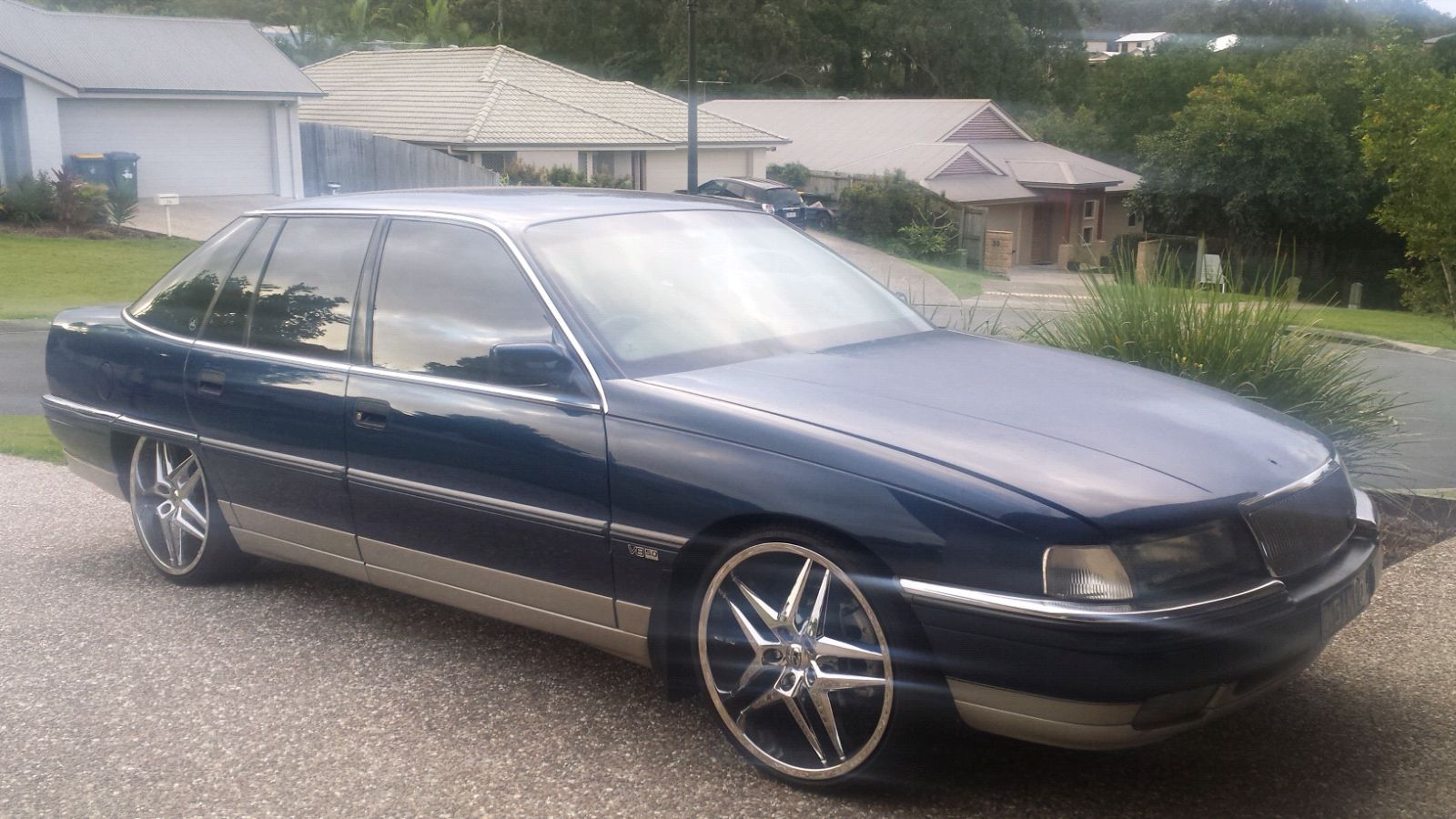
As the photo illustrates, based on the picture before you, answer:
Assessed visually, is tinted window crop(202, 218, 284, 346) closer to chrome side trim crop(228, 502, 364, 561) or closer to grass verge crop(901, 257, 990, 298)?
chrome side trim crop(228, 502, 364, 561)

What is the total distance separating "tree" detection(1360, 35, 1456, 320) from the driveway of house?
2547cm

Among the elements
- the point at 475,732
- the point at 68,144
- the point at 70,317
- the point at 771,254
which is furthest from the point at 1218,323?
the point at 68,144

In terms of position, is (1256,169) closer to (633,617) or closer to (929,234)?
(929,234)

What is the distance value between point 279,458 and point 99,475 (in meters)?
1.54

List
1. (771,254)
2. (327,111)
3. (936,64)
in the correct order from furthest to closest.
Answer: (936,64) → (327,111) → (771,254)

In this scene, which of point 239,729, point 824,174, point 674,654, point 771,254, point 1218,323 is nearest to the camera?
point 674,654

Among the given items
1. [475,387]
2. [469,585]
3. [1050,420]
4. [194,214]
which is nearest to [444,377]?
[475,387]

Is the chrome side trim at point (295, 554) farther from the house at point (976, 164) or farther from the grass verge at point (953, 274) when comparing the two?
the house at point (976, 164)

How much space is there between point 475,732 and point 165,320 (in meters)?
2.52

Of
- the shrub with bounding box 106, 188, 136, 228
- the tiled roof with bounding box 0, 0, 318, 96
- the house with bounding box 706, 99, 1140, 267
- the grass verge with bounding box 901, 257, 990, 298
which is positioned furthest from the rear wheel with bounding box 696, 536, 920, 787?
the house with bounding box 706, 99, 1140, 267

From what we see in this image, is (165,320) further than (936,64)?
No

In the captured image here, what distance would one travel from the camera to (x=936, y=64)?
67438 millimetres

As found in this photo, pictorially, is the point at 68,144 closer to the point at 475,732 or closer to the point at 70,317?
the point at 70,317

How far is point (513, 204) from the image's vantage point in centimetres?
481
